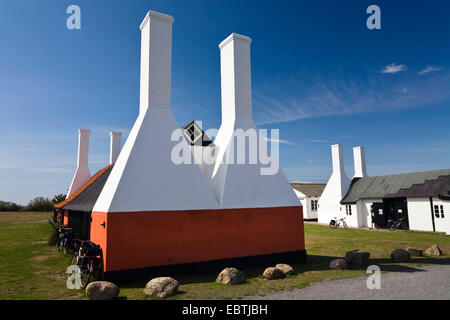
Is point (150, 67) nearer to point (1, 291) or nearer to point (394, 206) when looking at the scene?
point (1, 291)

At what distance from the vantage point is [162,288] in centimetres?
724

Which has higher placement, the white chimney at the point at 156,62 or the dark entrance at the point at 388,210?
the white chimney at the point at 156,62

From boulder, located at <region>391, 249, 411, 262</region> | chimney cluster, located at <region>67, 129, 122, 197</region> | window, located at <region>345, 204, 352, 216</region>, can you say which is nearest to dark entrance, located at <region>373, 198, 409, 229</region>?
window, located at <region>345, 204, 352, 216</region>

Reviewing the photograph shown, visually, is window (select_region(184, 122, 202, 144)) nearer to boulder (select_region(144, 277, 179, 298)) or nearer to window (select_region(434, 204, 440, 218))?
boulder (select_region(144, 277, 179, 298))

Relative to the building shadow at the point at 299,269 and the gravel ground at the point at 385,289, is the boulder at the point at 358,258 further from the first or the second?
the gravel ground at the point at 385,289

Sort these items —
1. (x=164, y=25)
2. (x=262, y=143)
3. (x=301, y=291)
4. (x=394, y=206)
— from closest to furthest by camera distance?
(x=301, y=291) < (x=164, y=25) < (x=262, y=143) < (x=394, y=206)

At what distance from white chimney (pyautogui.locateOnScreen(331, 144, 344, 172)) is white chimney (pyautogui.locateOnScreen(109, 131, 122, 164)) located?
2051 cm

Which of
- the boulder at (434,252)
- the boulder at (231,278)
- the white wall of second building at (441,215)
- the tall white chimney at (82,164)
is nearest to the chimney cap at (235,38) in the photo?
the boulder at (231,278)

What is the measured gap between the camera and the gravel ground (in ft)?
23.0

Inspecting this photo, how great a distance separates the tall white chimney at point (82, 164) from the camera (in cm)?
2436

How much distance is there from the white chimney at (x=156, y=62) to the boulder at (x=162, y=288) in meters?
5.82
